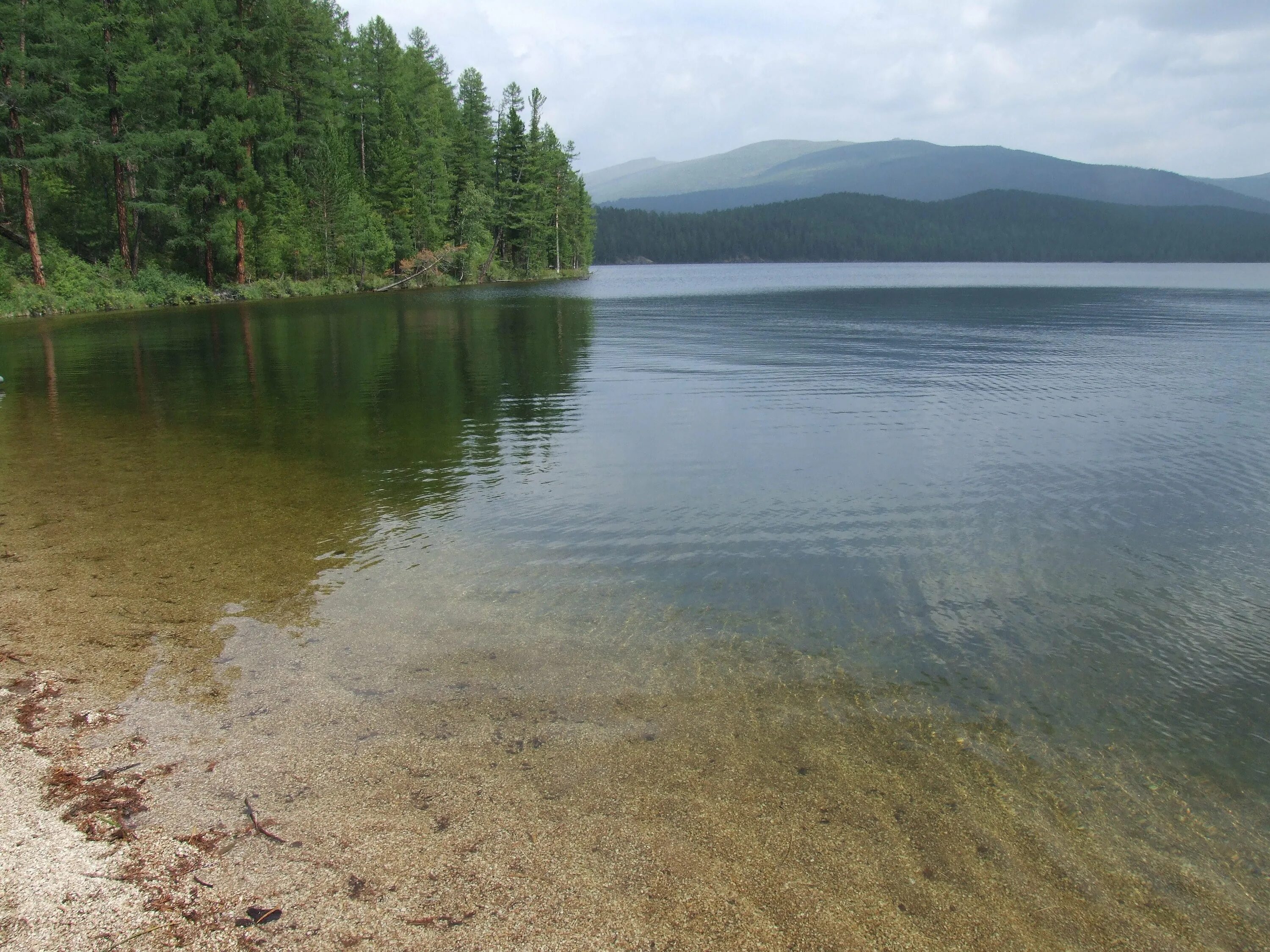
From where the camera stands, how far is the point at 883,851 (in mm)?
4508

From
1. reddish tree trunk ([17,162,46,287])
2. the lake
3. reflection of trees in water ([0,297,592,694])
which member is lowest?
the lake

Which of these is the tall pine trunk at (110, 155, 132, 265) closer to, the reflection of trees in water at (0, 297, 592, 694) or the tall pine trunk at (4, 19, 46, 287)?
the tall pine trunk at (4, 19, 46, 287)

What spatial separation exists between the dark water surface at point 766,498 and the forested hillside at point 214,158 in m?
19.1

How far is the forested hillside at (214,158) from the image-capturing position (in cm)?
4028

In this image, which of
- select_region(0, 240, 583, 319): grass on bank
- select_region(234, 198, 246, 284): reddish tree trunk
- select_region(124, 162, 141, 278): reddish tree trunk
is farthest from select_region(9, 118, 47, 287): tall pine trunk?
select_region(234, 198, 246, 284): reddish tree trunk

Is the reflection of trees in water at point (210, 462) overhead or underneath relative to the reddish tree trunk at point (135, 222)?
underneath

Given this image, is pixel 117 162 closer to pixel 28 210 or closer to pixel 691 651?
pixel 28 210

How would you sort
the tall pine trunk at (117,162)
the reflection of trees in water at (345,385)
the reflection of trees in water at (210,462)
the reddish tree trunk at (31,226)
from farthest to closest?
the tall pine trunk at (117,162) < the reddish tree trunk at (31,226) < the reflection of trees in water at (345,385) < the reflection of trees in water at (210,462)

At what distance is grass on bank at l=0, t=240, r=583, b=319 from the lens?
4066 cm

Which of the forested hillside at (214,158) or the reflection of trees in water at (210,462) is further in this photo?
the forested hillside at (214,158)

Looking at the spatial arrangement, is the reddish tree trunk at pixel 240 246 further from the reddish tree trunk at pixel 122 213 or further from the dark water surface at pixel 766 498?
the dark water surface at pixel 766 498

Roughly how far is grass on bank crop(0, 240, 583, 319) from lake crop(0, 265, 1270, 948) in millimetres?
28895

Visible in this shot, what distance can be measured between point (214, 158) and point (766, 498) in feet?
170

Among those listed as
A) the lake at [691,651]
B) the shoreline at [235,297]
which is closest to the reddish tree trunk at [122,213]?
the shoreline at [235,297]
